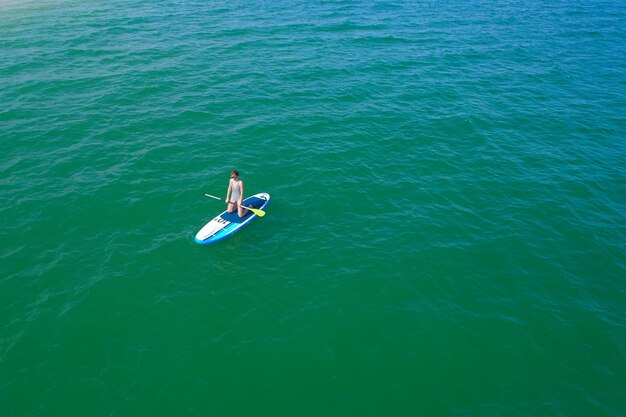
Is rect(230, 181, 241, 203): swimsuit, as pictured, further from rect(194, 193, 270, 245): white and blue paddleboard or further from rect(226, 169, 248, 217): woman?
rect(194, 193, 270, 245): white and blue paddleboard

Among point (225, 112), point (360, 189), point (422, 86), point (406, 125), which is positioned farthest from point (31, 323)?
point (422, 86)

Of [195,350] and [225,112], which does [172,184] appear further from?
[195,350]

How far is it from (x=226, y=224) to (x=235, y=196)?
6.35ft

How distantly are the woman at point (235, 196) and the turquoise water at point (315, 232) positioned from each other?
1385 mm

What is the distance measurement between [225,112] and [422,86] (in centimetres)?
2125

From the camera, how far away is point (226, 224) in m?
28.5

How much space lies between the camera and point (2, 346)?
21.7 meters

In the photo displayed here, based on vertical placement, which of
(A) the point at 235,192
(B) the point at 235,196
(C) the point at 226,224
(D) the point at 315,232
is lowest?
(D) the point at 315,232

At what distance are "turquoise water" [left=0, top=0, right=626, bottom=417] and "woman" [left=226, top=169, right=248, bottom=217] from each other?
139 cm

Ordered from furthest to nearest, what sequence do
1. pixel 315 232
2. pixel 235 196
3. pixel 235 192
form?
pixel 315 232 → pixel 235 196 → pixel 235 192

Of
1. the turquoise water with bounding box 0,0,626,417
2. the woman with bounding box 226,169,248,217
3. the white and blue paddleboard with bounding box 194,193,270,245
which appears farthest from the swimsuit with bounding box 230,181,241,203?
the turquoise water with bounding box 0,0,626,417

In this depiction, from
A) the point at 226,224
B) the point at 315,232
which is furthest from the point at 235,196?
the point at 315,232

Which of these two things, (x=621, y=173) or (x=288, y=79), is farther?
(x=288, y=79)

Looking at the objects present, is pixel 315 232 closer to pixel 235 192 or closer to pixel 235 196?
pixel 235 196
